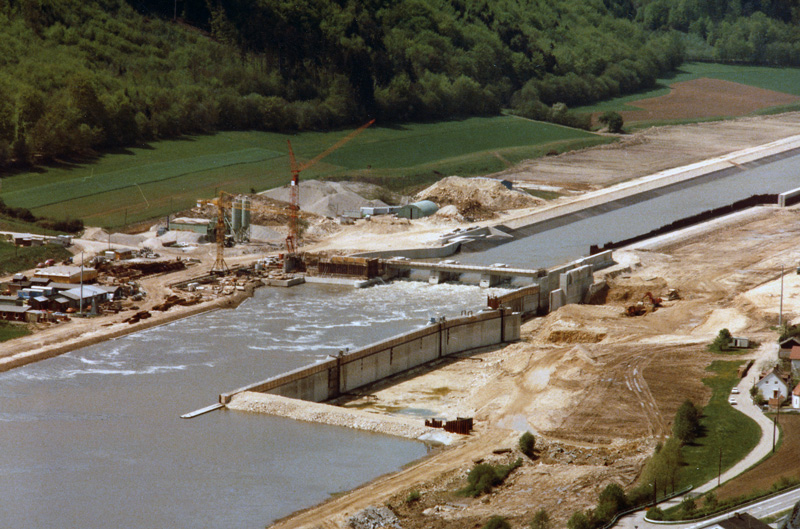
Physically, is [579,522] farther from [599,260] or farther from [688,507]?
[599,260]

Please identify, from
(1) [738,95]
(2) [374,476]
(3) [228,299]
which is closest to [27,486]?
(2) [374,476]

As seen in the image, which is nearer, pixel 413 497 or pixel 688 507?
pixel 688 507

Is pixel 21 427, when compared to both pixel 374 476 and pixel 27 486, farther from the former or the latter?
pixel 374 476

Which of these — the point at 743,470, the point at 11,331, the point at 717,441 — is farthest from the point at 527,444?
the point at 11,331

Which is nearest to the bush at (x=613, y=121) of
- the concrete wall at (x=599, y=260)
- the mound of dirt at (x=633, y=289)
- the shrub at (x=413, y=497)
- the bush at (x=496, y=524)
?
the concrete wall at (x=599, y=260)

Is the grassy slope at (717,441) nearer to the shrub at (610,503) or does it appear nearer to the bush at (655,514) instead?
the shrub at (610,503)

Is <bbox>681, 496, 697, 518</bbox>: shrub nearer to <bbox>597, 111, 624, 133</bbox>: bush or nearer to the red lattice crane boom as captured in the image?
the red lattice crane boom
